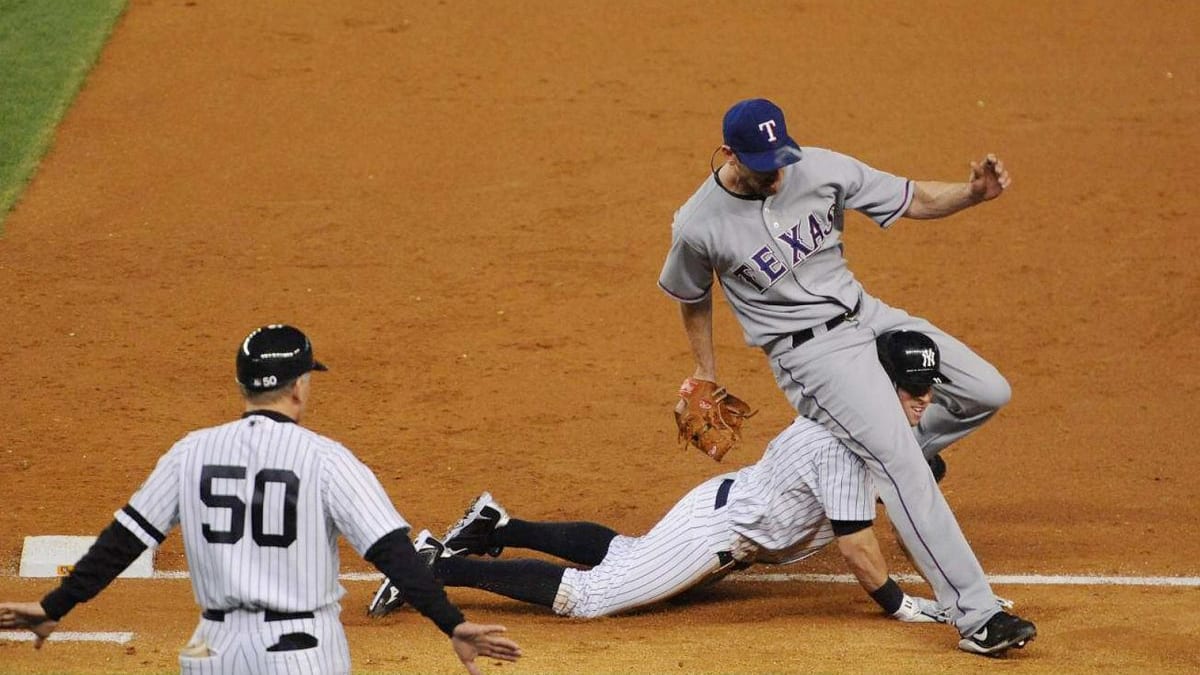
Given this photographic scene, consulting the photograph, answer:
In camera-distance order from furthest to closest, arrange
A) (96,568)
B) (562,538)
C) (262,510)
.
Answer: (562,538) < (96,568) < (262,510)

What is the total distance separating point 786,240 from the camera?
6.24 m

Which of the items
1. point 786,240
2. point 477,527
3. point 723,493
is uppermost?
point 786,240

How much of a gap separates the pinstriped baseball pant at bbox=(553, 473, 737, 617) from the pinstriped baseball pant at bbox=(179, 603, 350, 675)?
2.21 metres

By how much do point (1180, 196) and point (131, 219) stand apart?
691 centimetres

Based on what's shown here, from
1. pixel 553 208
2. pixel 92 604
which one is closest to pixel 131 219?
pixel 553 208

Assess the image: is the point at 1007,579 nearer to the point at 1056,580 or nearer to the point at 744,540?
the point at 1056,580

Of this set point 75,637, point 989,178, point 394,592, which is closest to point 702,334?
point 989,178

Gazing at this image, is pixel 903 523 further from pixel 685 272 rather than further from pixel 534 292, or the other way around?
pixel 534 292

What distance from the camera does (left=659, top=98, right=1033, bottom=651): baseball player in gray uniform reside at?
6.02 m

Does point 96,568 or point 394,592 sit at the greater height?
point 96,568

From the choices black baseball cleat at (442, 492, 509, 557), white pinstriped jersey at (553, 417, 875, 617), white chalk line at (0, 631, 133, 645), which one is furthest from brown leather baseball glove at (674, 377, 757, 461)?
white chalk line at (0, 631, 133, 645)

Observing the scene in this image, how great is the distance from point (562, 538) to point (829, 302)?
1486 millimetres

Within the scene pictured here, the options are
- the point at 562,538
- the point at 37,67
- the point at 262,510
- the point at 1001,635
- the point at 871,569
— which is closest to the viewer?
the point at 262,510

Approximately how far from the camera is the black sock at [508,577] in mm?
6484
